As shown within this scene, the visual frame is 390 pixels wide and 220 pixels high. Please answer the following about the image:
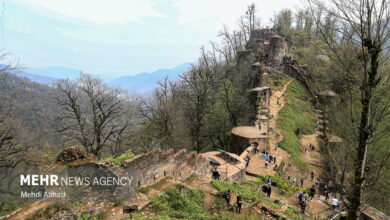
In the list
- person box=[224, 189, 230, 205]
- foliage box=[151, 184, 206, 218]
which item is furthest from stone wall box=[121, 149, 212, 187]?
person box=[224, 189, 230, 205]

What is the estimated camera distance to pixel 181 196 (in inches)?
415

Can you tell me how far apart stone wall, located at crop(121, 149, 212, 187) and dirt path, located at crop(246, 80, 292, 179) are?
6.78 metres

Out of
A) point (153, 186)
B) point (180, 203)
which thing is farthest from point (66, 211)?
point (180, 203)

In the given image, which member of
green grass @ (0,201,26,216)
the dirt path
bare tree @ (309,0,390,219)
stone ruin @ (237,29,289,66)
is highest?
stone ruin @ (237,29,289,66)

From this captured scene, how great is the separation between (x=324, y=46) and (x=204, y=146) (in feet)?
91.0

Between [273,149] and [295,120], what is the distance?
9.54 metres

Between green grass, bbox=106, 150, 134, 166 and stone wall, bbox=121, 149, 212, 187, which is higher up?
green grass, bbox=106, 150, 134, 166

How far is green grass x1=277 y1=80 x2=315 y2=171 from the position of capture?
26797 millimetres

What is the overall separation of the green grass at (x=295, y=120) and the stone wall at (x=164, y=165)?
46.4 feet

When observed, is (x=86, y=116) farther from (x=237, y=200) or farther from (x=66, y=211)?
(x=237, y=200)

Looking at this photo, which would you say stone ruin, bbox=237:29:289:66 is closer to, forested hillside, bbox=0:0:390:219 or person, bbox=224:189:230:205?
forested hillside, bbox=0:0:390:219

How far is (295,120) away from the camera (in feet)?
108

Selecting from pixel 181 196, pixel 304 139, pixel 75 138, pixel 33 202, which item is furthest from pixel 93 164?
pixel 304 139

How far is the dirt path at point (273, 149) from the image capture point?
2131cm
